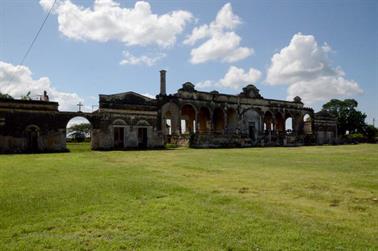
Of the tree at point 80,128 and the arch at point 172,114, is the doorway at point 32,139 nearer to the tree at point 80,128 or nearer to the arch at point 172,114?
the arch at point 172,114

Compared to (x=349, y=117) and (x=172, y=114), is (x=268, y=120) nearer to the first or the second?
(x=172, y=114)

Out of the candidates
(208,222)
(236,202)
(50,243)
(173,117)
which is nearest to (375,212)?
(236,202)

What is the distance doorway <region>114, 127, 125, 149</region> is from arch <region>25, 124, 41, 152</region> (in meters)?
6.99

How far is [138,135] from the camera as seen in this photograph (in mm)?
32188

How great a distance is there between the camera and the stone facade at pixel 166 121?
26.1 metres

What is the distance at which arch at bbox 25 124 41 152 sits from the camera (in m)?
25.9

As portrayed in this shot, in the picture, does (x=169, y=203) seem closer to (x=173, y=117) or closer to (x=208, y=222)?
(x=208, y=222)

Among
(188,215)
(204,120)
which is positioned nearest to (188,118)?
(204,120)

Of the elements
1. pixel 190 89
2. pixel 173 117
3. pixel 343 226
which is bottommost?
pixel 343 226

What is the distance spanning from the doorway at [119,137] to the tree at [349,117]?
55.8 metres

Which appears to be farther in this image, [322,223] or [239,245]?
[322,223]

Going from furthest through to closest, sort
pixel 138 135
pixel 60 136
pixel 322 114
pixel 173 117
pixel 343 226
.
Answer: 1. pixel 322 114
2. pixel 173 117
3. pixel 138 135
4. pixel 60 136
5. pixel 343 226

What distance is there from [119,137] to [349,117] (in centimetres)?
5892

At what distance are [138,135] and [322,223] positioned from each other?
92.5 ft
